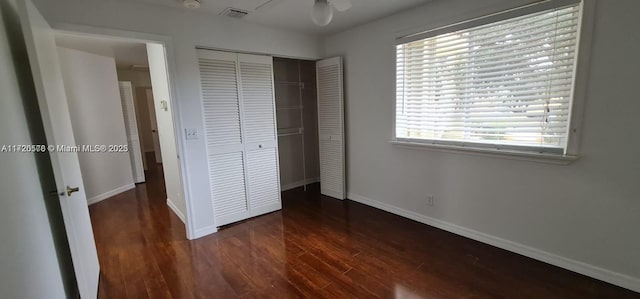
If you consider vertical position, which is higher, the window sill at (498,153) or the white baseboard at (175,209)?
the window sill at (498,153)

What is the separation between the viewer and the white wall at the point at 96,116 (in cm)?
389

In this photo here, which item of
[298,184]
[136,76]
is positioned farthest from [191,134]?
[136,76]

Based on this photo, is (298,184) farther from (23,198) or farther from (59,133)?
(23,198)

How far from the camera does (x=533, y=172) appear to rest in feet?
7.41

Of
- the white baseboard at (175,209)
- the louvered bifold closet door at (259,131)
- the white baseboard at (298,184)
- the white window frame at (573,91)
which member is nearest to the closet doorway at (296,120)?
the white baseboard at (298,184)

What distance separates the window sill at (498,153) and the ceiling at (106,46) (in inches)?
144

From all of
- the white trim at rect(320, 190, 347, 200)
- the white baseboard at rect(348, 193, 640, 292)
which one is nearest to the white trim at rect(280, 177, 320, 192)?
the white trim at rect(320, 190, 347, 200)

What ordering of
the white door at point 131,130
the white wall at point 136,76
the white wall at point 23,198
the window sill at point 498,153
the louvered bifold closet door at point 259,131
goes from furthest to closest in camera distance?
1. the white wall at point 136,76
2. the white door at point 131,130
3. the louvered bifold closet door at point 259,131
4. the window sill at point 498,153
5. the white wall at point 23,198

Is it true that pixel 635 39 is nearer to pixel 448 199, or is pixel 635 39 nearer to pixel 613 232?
pixel 613 232

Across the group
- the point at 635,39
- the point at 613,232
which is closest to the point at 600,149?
the point at 613,232

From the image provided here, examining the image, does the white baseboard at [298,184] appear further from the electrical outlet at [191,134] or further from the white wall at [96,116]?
the white wall at [96,116]

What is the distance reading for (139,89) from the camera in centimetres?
719

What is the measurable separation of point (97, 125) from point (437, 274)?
508cm

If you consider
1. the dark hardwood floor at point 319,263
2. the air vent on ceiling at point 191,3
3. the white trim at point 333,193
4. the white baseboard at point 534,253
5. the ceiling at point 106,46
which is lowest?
the dark hardwood floor at point 319,263
